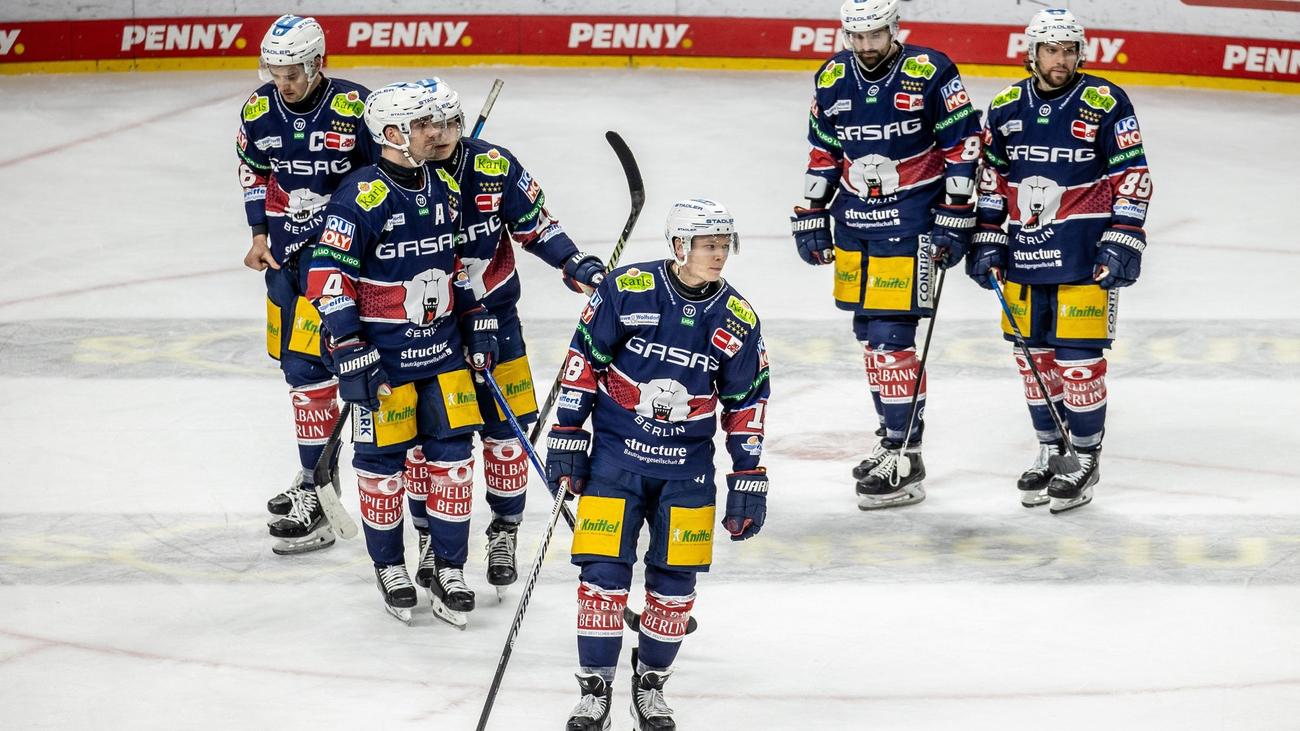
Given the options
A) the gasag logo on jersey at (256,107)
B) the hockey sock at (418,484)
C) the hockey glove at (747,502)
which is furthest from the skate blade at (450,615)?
the gasag logo on jersey at (256,107)

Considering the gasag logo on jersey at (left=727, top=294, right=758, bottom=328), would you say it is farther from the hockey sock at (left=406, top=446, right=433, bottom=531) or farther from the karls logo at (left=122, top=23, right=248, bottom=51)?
the karls logo at (left=122, top=23, right=248, bottom=51)

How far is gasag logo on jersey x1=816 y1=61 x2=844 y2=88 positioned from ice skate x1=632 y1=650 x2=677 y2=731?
9.43ft

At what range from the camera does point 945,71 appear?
693 cm

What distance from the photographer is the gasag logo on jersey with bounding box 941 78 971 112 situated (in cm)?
689

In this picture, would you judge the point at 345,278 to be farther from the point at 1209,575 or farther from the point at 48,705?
the point at 1209,575

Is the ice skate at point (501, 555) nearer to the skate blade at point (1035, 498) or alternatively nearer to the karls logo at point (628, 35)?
the skate blade at point (1035, 498)

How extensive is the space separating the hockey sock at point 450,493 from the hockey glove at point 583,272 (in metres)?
0.65

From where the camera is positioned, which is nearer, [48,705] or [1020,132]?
[48,705]

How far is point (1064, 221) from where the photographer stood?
22.6 ft

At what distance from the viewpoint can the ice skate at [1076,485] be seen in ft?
22.8

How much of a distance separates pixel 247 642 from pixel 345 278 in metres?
1.22

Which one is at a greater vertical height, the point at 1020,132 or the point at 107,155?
the point at 1020,132

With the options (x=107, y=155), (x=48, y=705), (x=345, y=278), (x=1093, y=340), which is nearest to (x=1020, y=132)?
(x=1093, y=340)

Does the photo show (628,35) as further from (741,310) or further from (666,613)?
(666,613)
